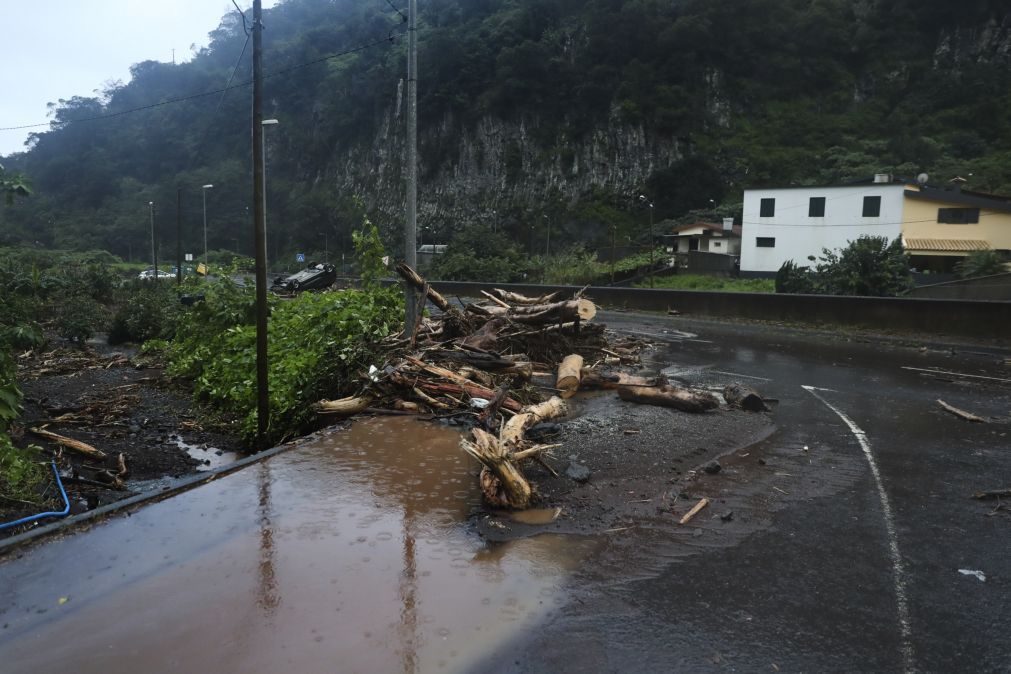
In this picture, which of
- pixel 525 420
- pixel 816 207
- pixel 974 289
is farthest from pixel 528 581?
pixel 816 207

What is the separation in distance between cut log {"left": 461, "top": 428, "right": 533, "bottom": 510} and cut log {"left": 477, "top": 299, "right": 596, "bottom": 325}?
6.66 metres

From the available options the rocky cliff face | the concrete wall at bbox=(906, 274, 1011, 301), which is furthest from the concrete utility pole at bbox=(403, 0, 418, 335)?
the rocky cliff face

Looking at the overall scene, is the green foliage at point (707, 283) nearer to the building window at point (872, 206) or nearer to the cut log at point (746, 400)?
the building window at point (872, 206)

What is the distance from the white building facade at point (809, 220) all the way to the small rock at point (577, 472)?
49079mm

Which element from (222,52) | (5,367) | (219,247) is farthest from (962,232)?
(222,52)

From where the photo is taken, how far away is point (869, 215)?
172 ft

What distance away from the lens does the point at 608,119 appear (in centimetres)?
9256

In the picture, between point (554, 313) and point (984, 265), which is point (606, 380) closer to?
point (554, 313)

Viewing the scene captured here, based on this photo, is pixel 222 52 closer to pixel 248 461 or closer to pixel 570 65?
pixel 570 65

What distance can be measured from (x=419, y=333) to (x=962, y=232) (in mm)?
50389

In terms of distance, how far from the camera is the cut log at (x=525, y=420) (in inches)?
262

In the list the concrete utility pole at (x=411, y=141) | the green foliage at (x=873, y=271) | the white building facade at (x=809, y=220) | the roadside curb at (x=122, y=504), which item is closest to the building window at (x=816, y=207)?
the white building facade at (x=809, y=220)

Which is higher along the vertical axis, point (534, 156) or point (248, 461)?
point (534, 156)

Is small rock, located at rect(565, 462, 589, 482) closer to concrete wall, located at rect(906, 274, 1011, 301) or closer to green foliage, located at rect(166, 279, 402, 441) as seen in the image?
green foliage, located at rect(166, 279, 402, 441)
